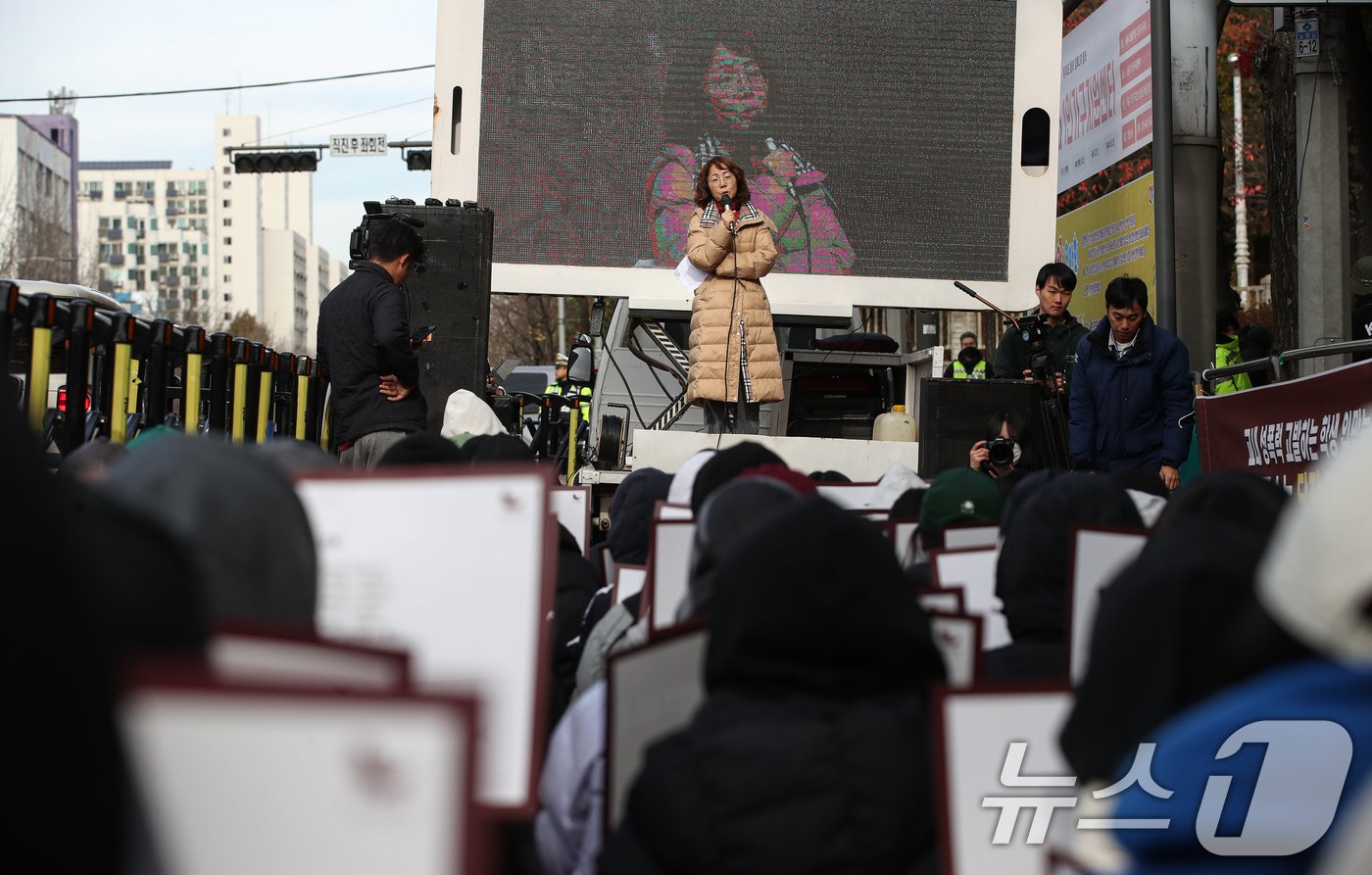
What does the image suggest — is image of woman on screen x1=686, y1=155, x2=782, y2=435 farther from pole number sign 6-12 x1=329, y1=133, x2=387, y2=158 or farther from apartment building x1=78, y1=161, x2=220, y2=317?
apartment building x1=78, y1=161, x2=220, y2=317

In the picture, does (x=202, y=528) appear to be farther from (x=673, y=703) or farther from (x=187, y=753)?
(x=673, y=703)

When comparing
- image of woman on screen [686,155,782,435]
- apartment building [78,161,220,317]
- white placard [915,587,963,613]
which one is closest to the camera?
white placard [915,587,963,613]

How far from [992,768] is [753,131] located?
13.5 m

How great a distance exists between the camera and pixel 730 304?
11.0 m

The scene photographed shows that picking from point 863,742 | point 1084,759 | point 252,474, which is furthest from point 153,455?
point 1084,759

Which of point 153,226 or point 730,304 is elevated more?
point 153,226

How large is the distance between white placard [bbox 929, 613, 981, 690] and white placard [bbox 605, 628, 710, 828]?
46 centimetres

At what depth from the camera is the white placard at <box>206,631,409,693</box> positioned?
5.28 feet

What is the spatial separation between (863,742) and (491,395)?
13654 mm

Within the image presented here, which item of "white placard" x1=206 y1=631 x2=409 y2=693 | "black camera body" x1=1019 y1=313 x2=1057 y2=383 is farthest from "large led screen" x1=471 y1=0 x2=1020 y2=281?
"white placard" x1=206 y1=631 x2=409 y2=693

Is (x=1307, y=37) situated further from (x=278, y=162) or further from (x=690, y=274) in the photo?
(x=278, y=162)

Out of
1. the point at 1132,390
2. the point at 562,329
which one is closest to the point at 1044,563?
the point at 1132,390

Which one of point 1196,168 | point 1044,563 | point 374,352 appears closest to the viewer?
point 1044,563

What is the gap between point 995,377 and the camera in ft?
36.0
